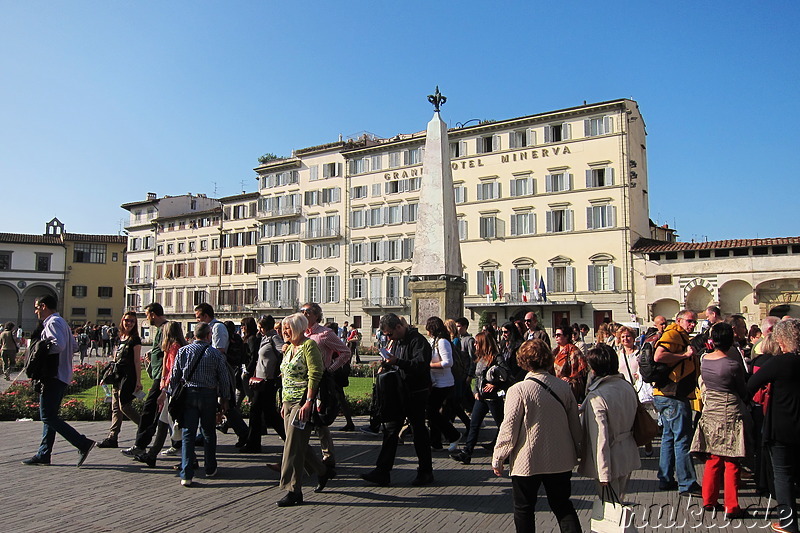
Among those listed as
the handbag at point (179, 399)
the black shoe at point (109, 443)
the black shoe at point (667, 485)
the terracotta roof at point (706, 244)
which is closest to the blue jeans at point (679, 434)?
the black shoe at point (667, 485)

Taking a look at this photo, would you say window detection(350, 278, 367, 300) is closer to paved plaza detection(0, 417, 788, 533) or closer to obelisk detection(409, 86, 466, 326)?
obelisk detection(409, 86, 466, 326)

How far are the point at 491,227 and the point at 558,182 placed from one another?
5556mm

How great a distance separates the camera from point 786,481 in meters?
5.05

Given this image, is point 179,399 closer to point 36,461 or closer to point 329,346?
point 329,346

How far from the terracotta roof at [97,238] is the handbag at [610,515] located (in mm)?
73864

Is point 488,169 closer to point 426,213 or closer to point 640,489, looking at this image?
point 426,213

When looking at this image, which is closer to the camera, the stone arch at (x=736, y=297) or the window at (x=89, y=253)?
the stone arch at (x=736, y=297)

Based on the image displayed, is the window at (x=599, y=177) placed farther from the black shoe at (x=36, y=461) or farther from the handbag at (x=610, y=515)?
the handbag at (x=610, y=515)

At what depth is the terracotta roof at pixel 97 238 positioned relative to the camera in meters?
69.2

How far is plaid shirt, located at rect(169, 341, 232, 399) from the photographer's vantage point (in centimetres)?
668

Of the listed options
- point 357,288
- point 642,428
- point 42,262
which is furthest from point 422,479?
point 42,262

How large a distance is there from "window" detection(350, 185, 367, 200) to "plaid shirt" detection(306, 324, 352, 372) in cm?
4413

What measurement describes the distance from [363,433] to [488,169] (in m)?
37.1

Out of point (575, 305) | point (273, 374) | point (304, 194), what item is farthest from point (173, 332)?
point (304, 194)
